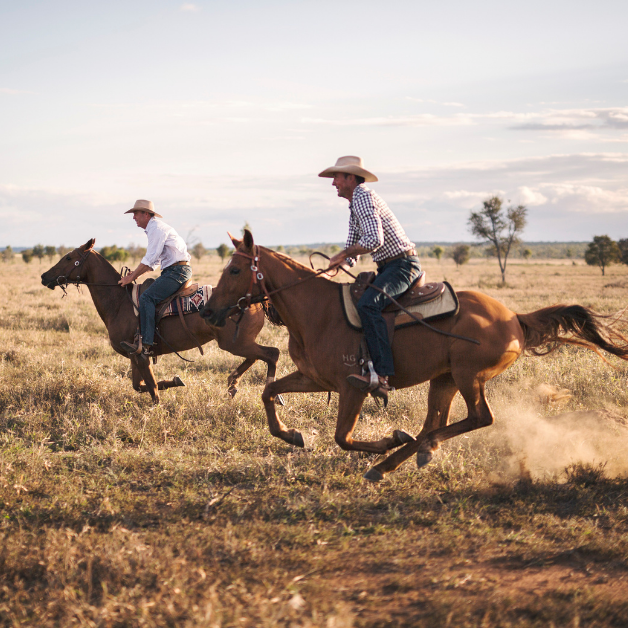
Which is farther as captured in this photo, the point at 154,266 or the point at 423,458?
the point at 154,266

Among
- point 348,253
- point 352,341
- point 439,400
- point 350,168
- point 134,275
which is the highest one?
point 350,168

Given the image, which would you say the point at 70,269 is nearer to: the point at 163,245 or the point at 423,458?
the point at 163,245

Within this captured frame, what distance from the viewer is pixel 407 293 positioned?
19.1 ft

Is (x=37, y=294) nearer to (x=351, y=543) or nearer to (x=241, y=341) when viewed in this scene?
(x=241, y=341)

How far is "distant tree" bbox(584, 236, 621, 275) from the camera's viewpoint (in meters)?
53.9

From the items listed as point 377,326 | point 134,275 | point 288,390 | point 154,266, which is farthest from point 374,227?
point 134,275

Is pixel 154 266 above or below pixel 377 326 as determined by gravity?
above

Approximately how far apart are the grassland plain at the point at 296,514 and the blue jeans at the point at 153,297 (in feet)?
3.37

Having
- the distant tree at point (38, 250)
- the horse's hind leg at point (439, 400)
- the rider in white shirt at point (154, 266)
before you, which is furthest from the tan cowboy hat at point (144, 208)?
the distant tree at point (38, 250)

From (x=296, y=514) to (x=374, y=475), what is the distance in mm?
1017

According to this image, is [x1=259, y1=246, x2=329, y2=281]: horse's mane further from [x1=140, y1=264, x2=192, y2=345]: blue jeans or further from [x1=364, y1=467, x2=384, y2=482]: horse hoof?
[x1=140, y1=264, x2=192, y2=345]: blue jeans

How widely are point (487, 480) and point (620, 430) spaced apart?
1922 mm

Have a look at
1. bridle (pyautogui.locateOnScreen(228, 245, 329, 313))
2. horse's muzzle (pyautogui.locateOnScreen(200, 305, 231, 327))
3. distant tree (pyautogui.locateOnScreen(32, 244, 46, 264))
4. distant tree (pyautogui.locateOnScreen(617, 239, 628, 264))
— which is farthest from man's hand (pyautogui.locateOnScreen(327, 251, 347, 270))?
distant tree (pyautogui.locateOnScreen(32, 244, 46, 264))

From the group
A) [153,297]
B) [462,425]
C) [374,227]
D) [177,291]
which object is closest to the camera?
[374,227]
